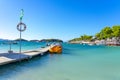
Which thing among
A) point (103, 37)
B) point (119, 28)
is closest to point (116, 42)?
A: point (119, 28)

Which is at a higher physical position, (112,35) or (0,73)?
(112,35)

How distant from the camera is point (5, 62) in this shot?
14859 mm

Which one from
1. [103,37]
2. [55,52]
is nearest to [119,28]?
[103,37]

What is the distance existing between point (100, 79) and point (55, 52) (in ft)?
76.0

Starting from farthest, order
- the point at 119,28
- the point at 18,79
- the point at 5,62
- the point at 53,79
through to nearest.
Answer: the point at 119,28 < the point at 5,62 < the point at 53,79 < the point at 18,79

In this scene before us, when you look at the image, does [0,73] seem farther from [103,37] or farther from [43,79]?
[103,37]

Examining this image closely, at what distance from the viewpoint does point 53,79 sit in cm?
1234

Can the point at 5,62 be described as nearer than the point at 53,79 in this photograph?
No

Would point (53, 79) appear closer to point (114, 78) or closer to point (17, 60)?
point (114, 78)

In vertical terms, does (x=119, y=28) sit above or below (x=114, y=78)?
above

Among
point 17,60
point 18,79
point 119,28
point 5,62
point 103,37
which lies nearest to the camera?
point 18,79

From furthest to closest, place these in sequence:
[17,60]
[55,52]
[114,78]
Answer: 1. [55,52]
2. [17,60]
3. [114,78]

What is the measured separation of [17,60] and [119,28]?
9740 cm

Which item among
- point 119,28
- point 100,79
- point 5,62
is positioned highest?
point 119,28
